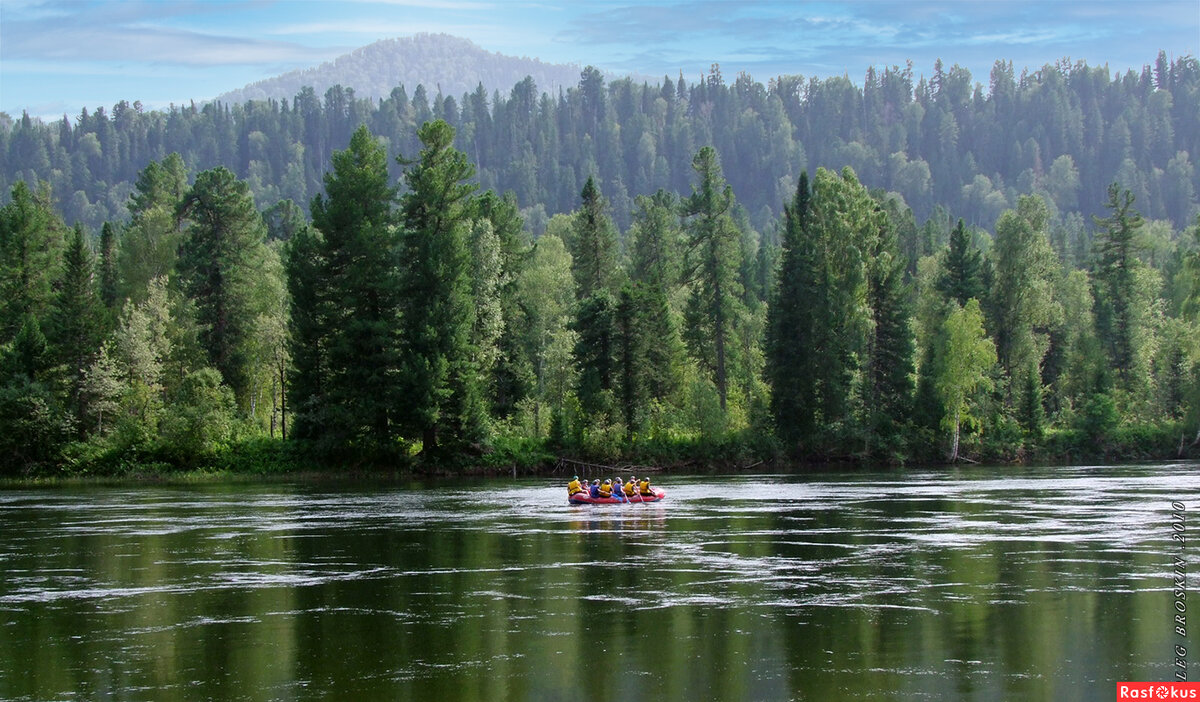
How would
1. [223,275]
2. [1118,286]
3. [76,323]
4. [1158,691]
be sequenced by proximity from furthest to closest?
[1118,286]
[223,275]
[76,323]
[1158,691]

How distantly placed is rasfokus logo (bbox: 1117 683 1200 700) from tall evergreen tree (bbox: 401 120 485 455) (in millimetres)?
60286

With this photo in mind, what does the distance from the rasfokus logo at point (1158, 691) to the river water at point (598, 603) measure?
0.39 meters

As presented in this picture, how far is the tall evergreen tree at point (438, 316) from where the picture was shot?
77.4 m

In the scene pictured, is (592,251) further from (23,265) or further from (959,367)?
(23,265)

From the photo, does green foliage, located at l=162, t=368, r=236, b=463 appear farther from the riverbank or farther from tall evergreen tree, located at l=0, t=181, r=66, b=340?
tall evergreen tree, located at l=0, t=181, r=66, b=340

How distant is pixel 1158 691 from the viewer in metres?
18.6

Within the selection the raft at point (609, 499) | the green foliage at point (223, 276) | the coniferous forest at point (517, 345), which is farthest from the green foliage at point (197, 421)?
the raft at point (609, 499)

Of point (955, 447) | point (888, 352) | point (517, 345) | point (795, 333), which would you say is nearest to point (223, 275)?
point (517, 345)

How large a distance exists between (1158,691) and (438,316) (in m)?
63.4

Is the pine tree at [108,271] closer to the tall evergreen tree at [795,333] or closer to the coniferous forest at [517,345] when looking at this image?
the coniferous forest at [517,345]

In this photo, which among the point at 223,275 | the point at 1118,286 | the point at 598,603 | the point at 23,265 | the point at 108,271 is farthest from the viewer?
the point at 1118,286

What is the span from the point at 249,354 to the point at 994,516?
61.4 metres

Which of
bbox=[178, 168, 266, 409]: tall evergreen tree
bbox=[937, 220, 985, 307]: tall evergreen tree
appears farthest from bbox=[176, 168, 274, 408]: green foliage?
bbox=[937, 220, 985, 307]: tall evergreen tree

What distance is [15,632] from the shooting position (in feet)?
80.9
